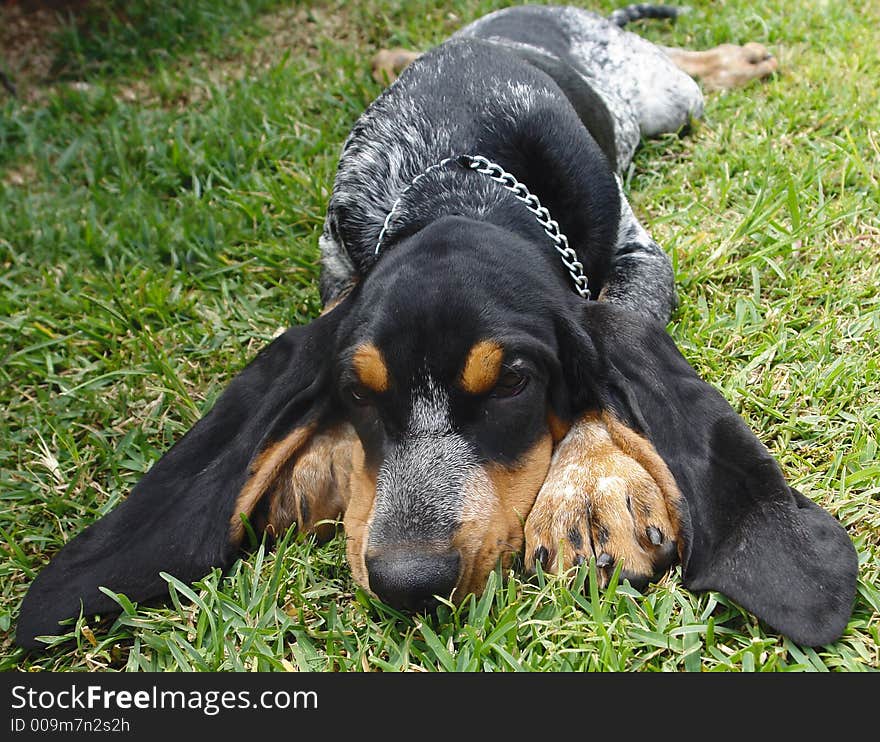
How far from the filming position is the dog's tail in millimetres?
7855

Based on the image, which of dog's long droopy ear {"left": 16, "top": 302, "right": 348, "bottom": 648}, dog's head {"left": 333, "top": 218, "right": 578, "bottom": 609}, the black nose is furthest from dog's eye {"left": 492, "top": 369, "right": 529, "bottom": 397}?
dog's long droopy ear {"left": 16, "top": 302, "right": 348, "bottom": 648}

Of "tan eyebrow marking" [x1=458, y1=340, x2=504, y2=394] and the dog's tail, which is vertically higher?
"tan eyebrow marking" [x1=458, y1=340, x2=504, y2=394]

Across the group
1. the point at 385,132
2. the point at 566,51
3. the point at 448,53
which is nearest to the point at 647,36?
the point at 566,51

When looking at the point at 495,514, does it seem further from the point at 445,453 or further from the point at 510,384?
the point at 510,384

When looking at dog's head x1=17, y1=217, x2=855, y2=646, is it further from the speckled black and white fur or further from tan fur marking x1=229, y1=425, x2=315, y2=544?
the speckled black and white fur

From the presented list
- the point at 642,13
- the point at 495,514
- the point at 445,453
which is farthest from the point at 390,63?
the point at 495,514

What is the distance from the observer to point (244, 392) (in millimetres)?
3824

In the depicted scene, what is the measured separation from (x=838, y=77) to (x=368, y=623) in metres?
5.12

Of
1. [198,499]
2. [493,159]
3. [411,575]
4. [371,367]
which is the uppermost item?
[493,159]

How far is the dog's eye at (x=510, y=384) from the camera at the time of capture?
3.36 metres

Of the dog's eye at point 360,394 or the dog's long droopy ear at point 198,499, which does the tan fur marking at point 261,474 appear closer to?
the dog's long droopy ear at point 198,499

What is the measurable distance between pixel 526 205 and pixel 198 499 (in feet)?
6.06

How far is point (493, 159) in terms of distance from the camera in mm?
4516
